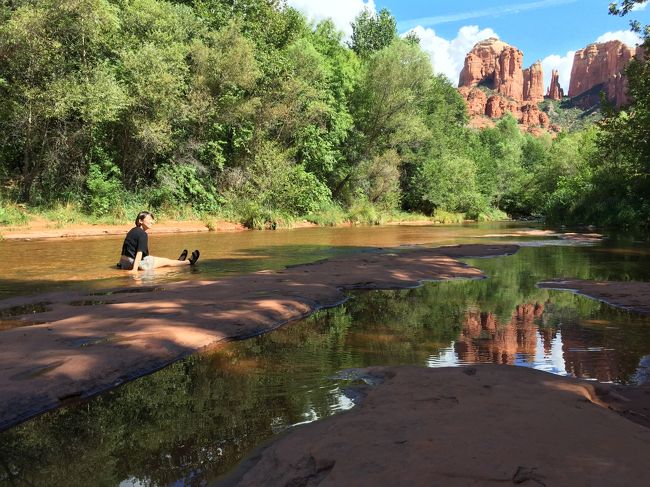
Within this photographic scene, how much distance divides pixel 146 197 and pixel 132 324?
25.0 m

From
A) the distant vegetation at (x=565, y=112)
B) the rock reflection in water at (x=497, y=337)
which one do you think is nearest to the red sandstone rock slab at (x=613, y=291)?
the rock reflection in water at (x=497, y=337)

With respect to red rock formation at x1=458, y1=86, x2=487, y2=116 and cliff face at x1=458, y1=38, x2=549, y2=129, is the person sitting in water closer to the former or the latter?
red rock formation at x1=458, y1=86, x2=487, y2=116

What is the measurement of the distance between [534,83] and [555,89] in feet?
35.3

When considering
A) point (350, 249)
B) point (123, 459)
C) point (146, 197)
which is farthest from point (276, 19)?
point (123, 459)

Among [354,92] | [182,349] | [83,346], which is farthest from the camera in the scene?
[354,92]

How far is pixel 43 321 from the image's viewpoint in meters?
6.39

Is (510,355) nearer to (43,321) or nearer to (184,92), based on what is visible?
(43,321)

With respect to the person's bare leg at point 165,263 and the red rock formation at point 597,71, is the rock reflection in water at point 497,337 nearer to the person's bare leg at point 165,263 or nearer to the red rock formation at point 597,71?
the person's bare leg at point 165,263

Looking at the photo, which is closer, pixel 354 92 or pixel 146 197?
pixel 146 197

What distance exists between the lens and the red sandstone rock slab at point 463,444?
247 centimetres

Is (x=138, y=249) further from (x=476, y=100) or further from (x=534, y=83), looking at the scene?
(x=534, y=83)

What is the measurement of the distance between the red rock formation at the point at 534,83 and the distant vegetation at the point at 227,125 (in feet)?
508

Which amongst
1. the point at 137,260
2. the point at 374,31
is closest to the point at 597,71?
the point at 374,31

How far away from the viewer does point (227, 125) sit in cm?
3547
